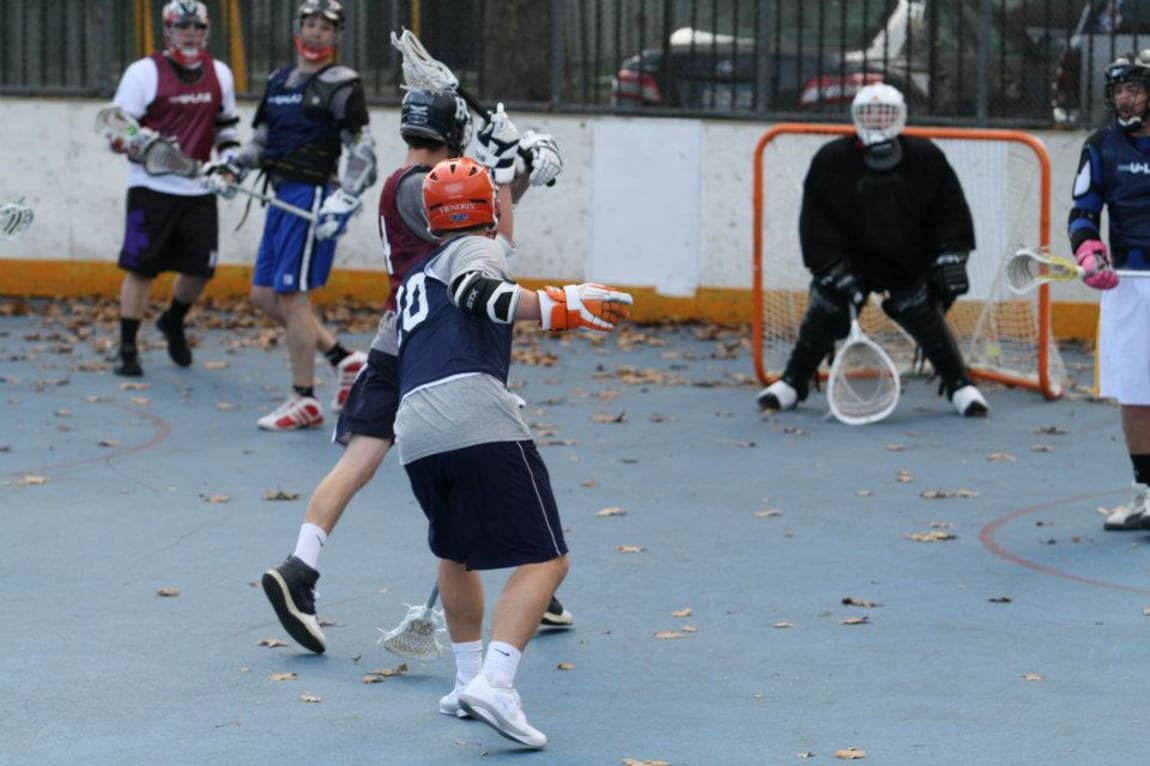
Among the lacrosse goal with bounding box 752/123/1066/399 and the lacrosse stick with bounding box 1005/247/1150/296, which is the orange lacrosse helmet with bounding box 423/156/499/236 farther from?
the lacrosse goal with bounding box 752/123/1066/399

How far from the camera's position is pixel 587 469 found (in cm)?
938

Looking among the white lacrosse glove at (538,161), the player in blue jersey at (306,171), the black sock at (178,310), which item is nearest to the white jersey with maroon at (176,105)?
the black sock at (178,310)

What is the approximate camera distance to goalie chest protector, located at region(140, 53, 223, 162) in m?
11.5

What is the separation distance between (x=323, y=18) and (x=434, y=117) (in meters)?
3.72

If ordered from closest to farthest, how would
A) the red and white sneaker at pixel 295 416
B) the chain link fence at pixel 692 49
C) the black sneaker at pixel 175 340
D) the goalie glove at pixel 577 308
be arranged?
the goalie glove at pixel 577 308 < the red and white sneaker at pixel 295 416 < the black sneaker at pixel 175 340 < the chain link fence at pixel 692 49

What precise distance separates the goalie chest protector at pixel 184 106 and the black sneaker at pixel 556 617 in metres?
5.82

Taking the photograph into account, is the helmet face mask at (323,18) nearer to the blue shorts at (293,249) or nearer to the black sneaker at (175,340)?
the blue shorts at (293,249)

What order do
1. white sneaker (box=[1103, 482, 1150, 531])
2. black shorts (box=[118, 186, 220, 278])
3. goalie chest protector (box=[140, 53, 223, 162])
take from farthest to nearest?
black shorts (box=[118, 186, 220, 278])
goalie chest protector (box=[140, 53, 223, 162])
white sneaker (box=[1103, 482, 1150, 531])

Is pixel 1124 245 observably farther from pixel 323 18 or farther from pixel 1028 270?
pixel 323 18

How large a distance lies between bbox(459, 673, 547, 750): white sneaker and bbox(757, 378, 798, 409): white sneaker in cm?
587

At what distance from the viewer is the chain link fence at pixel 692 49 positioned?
44.5ft

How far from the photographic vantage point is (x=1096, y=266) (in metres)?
7.90

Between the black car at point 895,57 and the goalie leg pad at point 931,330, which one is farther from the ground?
the black car at point 895,57

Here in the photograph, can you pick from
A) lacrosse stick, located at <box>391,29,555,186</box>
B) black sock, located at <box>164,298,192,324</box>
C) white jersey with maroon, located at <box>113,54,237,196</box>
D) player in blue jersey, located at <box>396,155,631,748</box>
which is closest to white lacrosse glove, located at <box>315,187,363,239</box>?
white jersey with maroon, located at <box>113,54,237,196</box>
